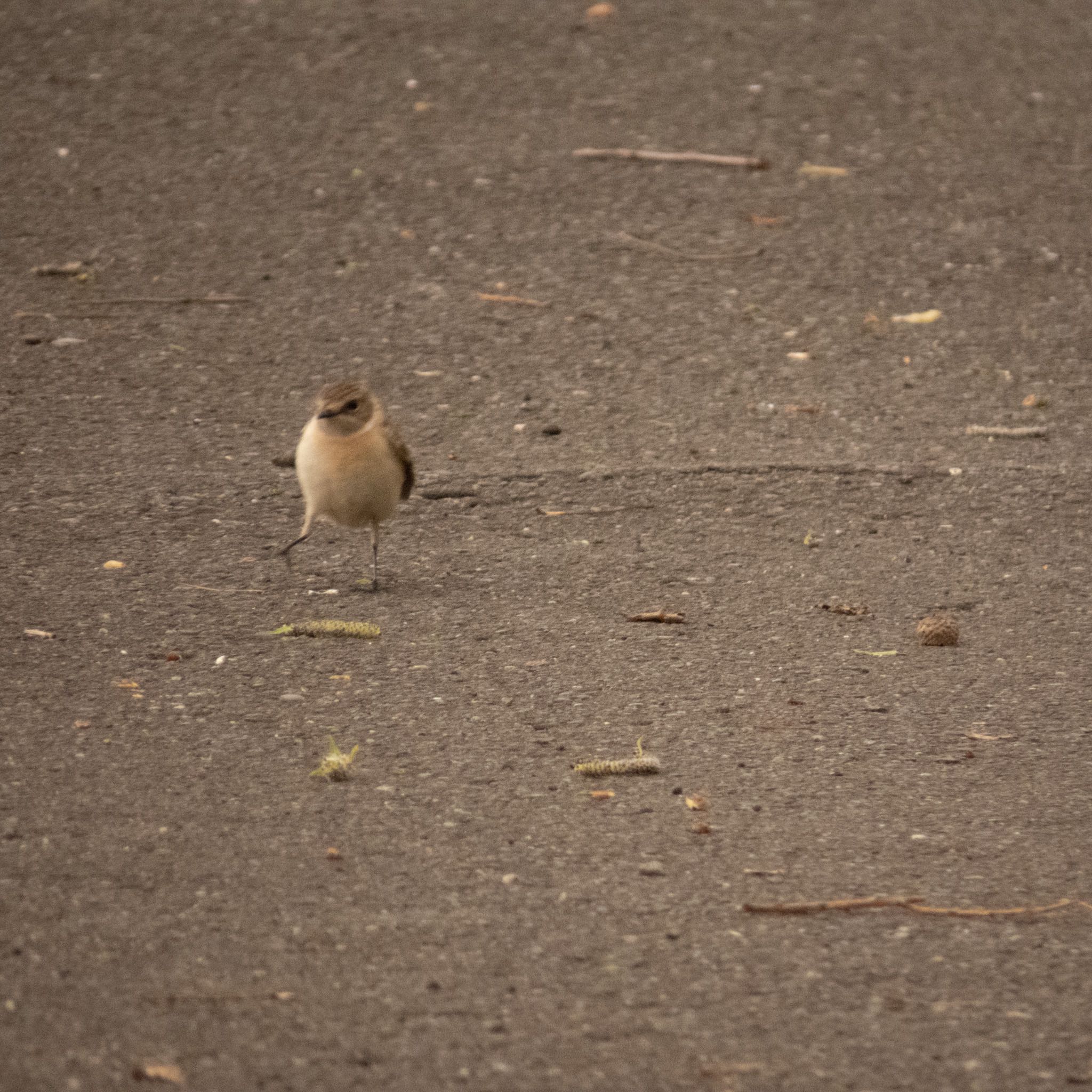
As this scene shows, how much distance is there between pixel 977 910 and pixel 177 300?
5438 mm

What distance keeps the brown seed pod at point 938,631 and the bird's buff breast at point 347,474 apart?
209 cm

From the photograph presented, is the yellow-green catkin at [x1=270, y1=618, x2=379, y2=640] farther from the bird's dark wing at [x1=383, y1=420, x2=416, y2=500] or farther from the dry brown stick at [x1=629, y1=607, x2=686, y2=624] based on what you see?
the dry brown stick at [x1=629, y1=607, x2=686, y2=624]

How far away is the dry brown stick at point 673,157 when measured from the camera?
358 inches

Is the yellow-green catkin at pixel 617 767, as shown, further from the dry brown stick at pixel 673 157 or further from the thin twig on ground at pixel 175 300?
the dry brown stick at pixel 673 157

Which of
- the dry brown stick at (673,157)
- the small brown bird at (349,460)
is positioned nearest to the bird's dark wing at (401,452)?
the small brown bird at (349,460)

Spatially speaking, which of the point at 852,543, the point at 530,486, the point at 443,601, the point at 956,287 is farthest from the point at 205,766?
the point at 956,287

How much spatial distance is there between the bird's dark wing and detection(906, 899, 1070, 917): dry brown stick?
109 inches

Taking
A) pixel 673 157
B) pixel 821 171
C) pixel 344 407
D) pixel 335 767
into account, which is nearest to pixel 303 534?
pixel 344 407

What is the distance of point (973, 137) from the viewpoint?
942cm

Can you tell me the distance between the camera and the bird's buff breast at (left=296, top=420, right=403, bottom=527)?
5480 mm

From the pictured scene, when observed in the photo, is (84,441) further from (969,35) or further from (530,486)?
(969,35)

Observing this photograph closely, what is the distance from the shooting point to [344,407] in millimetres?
5535

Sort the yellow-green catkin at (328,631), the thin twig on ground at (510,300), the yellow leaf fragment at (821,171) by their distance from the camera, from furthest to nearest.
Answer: the yellow leaf fragment at (821,171) < the thin twig on ground at (510,300) < the yellow-green catkin at (328,631)

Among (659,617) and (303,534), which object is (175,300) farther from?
(659,617)
